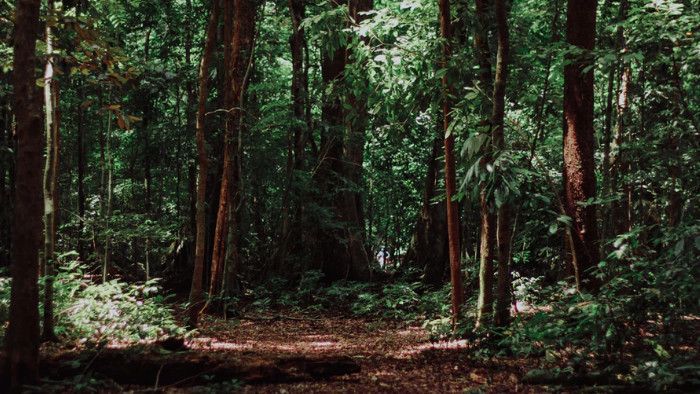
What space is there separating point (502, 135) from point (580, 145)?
5.06ft

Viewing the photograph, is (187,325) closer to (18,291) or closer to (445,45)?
(18,291)

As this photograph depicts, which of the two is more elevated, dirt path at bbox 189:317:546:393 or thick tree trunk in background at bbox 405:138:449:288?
thick tree trunk in background at bbox 405:138:449:288

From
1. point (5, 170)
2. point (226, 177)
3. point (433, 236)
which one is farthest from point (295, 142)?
point (5, 170)

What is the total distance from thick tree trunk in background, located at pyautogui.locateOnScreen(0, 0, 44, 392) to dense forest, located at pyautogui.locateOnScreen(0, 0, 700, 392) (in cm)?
2

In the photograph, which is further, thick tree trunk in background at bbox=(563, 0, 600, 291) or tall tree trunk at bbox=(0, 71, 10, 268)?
tall tree trunk at bbox=(0, 71, 10, 268)

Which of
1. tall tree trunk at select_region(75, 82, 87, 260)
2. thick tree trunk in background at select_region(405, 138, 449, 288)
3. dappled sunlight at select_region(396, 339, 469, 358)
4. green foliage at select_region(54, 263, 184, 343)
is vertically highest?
tall tree trunk at select_region(75, 82, 87, 260)

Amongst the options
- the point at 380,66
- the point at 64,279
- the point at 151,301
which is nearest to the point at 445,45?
the point at 380,66

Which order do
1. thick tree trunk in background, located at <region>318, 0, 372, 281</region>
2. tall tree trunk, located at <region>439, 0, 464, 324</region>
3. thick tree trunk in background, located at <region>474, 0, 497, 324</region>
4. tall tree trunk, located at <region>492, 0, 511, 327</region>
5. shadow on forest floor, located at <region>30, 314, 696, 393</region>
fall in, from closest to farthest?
1. shadow on forest floor, located at <region>30, 314, 696, 393</region>
2. tall tree trunk, located at <region>492, 0, 511, 327</region>
3. thick tree trunk in background, located at <region>474, 0, 497, 324</region>
4. tall tree trunk, located at <region>439, 0, 464, 324</region>
5. thick tree trunk in background, located at <region>318, 0, 372, 281</region>

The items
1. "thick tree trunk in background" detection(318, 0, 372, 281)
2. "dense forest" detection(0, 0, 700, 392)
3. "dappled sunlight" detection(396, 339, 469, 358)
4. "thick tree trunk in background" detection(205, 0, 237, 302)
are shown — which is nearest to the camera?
"dense forest" detection(0, 0, 700, 392)

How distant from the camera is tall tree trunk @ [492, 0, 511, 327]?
580 centimetres

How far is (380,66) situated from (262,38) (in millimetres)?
6582

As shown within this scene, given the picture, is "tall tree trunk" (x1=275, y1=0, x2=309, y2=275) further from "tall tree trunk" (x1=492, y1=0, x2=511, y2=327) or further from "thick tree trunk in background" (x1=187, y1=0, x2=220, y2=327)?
"tall tree trunk" (x1=492, y1=0, x2=511, y2=327)

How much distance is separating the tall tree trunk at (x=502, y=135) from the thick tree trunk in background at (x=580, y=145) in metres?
1.18

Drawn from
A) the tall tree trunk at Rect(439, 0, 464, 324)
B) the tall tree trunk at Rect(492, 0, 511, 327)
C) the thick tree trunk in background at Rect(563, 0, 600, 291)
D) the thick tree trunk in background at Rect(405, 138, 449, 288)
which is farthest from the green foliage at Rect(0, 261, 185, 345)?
the thick tree trunk in background at Rect(405, 138, 449, 288)
